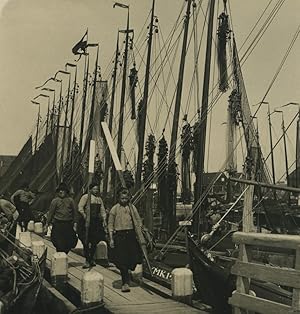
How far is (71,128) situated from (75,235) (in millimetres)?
29903

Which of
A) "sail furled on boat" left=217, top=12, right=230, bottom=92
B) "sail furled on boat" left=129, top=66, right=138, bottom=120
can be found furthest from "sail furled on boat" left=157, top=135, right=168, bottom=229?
"sail furled on boat" left=129, top=66, right=138, bottom=120

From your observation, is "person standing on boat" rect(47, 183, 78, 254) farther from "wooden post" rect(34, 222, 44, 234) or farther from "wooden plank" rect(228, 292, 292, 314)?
"wooden post" rect(34, 222, 44, 234)

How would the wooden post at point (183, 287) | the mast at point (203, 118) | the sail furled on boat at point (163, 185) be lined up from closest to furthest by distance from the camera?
the wooden post at point (183, 287) < the mast at point (203, 118) < the sail furled on boat at point (163, 185)

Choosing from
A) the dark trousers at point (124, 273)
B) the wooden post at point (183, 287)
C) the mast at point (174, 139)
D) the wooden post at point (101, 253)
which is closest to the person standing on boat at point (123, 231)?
the dark trousers at point (124, 273)

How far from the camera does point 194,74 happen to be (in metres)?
18.3

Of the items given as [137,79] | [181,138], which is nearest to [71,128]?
[137,79]

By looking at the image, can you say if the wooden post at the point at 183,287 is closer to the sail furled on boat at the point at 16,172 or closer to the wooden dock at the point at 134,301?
the wooden dock at the point at 134,301

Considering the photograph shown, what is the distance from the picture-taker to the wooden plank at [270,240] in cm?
466

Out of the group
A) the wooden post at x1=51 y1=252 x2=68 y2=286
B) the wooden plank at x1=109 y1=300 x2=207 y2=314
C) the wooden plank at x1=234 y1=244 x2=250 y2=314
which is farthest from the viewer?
the wooden post at x1=51 y1=252 x2=68 y2=286

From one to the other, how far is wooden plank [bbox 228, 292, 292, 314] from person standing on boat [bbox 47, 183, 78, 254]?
527 cm

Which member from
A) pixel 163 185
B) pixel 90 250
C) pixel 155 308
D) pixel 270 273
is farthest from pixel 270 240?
pixel 163 185

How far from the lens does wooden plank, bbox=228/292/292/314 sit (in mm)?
4702

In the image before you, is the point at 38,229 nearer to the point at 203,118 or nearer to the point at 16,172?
the point at 203,118

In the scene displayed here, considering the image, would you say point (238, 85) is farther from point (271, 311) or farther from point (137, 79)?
point (271, 311)
